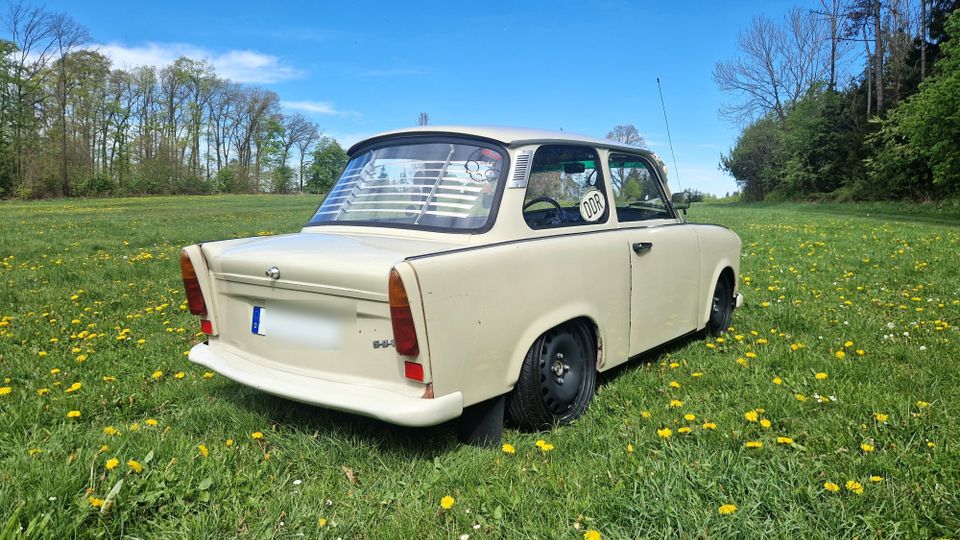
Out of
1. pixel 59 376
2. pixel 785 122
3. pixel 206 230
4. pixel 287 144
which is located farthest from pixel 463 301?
pixel 287 144

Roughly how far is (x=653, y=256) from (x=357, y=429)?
6.79 feet

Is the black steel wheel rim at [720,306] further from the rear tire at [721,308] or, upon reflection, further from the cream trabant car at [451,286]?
the cream trabant car at [451,286]

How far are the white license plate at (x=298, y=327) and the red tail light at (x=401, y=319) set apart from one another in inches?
13.8

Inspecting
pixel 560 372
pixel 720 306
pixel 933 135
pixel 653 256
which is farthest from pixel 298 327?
pixel 933 135

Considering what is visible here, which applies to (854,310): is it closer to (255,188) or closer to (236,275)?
(236,275)

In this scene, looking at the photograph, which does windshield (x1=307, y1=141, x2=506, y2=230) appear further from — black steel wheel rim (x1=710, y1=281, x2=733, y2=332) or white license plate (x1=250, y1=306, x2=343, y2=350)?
black steel wheel rim (x1=710, y1=281, x2=733, y2=332)

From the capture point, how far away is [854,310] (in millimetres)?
5578

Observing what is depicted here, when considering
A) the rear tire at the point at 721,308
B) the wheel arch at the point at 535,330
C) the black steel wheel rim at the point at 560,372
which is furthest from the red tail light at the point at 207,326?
the rear tire at the point at 721,308

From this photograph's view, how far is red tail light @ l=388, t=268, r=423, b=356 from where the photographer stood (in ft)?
7.71

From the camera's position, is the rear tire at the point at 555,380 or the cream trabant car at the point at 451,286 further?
the rear tire at the point at 555,380

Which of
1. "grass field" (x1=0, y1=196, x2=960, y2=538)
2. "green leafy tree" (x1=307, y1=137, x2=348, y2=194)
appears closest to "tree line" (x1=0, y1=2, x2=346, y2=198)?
"green leafy tree" (x1=307, y1=137, x2=348, y2=194)

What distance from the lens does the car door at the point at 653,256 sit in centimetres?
368

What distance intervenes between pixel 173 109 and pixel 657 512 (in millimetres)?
61650

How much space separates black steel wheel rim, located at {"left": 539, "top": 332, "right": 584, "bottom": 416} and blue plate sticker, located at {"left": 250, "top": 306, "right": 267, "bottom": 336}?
1.37 meters
